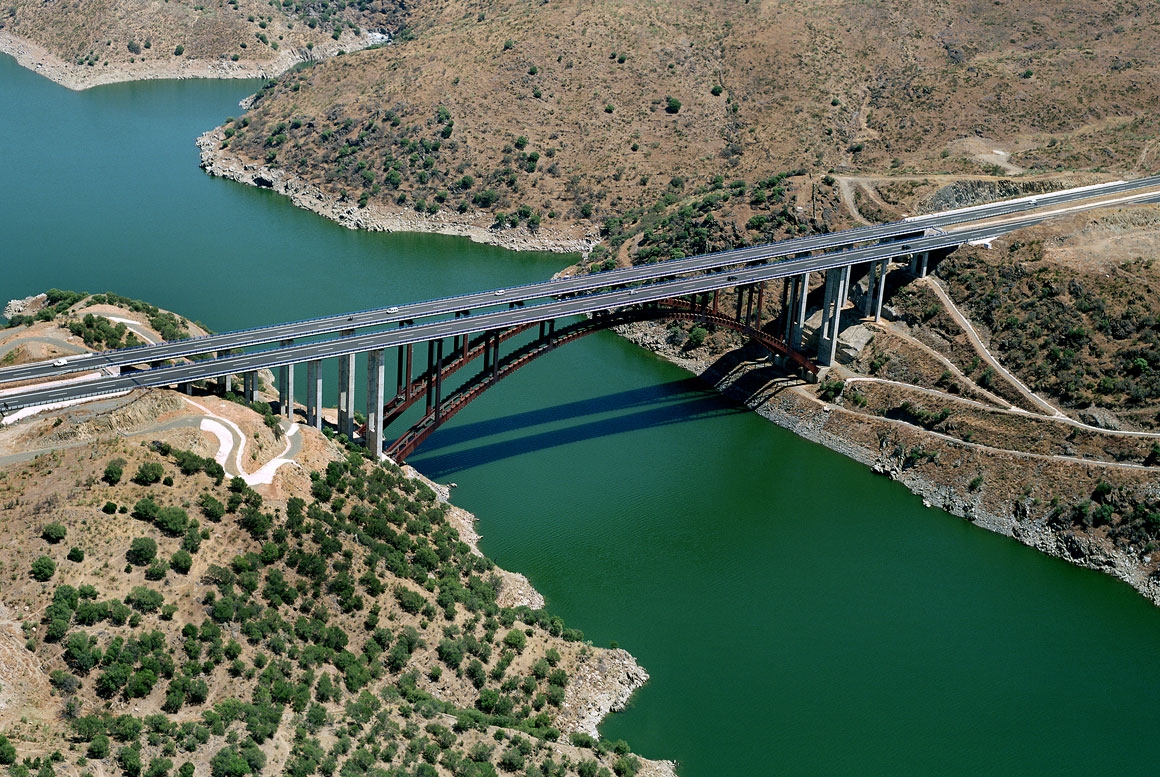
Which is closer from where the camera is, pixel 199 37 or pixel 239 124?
pixel 239 124

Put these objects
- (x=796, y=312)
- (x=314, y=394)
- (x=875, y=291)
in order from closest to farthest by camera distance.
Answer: (x=314, y=394) → (x=796, y=312) → (x=875, y=291)

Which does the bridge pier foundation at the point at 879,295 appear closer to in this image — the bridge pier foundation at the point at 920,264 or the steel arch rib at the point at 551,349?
the bridge pier foundation at the point at 920,264

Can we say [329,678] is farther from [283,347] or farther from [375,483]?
[283,347]

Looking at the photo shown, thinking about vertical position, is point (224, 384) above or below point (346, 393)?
above

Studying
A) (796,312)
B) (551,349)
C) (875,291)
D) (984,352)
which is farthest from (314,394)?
(984,352)

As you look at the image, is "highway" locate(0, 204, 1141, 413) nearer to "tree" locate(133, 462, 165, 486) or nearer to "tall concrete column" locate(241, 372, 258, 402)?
"tall concrete column" locate(241, 372, 258, 402)

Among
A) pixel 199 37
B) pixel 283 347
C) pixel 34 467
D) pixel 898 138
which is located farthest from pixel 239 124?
pixel 34 467

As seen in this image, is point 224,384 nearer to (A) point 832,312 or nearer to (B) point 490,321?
(B) point 490,321
